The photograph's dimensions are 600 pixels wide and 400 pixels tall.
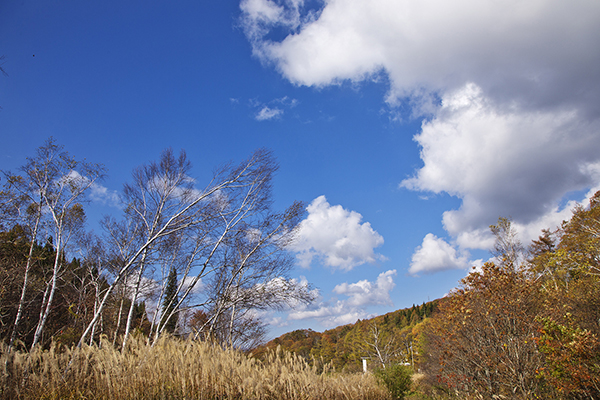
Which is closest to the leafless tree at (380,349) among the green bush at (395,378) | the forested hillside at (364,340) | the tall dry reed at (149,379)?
the forested hillside at (364,340)

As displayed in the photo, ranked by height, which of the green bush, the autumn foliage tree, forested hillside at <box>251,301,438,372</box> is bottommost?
forested hillside at <box>251,301,438,372</box>

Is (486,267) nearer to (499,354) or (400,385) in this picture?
(499,354)

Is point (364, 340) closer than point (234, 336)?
No

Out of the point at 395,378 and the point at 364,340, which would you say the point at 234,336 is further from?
the point at 364,340

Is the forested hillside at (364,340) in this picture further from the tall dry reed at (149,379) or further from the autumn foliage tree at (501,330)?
the tall dry reed at (149,379)

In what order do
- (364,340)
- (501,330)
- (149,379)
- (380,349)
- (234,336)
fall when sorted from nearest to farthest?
1. (149,379)
2. (501,330)
3. (234,336)
4. (380,349)
5. (364,340)

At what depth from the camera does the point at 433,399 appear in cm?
1465

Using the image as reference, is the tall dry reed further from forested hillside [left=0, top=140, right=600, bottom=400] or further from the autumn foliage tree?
the autumn foliage tree

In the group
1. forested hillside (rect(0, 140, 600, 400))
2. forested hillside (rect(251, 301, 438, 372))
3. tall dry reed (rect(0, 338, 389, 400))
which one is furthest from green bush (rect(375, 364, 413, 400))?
forested hillside (rect(251, 301, 438, 372))

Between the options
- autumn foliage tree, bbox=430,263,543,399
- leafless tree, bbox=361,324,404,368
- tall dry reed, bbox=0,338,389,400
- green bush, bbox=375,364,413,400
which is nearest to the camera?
tall dry reed, bbox=0,338,389,400

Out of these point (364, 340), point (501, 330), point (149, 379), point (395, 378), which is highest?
point (149, 379)

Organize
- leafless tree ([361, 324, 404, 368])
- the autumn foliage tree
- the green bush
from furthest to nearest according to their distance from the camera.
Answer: leafless tree ([361, 324, 404, 368]), the green bush, the autumn foliage tree

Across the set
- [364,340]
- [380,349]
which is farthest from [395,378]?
[364,340]

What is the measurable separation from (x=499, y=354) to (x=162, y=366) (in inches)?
308
